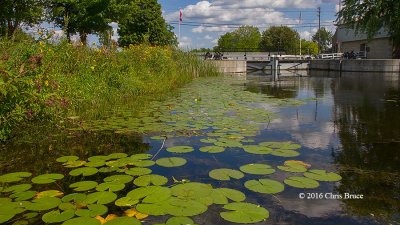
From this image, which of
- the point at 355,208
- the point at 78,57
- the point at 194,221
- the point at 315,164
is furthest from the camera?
the point at 78,57

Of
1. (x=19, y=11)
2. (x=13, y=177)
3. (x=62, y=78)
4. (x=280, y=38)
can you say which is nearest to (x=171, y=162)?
(x=13, y=177)

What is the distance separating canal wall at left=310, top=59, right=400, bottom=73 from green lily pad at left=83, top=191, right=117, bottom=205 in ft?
76.4

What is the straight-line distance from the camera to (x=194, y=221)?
1.82 meters

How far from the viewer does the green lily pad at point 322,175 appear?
245 centimetres

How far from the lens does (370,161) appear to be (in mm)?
2922

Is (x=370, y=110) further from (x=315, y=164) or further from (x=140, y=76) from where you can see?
(x=140, y=76)

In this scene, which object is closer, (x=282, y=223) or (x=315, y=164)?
(x=282, y=223)

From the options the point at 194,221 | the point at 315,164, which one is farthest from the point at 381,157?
the point at 194,221

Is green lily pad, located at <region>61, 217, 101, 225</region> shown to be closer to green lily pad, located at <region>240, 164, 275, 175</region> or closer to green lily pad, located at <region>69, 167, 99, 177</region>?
green lily pad, located at <region>69, 167, 99, 177</region>

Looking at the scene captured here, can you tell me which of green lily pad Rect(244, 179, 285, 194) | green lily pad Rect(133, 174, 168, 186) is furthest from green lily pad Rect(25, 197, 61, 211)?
green lily pad Rect(244, 179, 285, 194)

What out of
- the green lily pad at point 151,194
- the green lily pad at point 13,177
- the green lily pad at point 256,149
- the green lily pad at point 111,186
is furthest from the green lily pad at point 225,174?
the green lily pad at point 13,177

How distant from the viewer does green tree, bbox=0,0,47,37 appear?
16.4m

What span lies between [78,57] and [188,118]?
8.41 ft

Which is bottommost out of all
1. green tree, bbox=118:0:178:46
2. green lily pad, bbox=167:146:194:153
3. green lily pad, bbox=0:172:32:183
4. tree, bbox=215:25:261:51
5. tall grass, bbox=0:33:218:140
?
green lily pad, bbox=167:146:194:153
